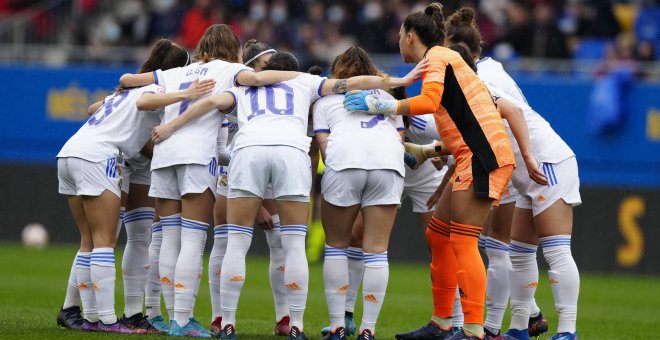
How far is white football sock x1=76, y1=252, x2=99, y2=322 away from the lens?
332 inches

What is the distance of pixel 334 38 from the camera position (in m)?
19.9

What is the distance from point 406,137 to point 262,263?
27.4 feet

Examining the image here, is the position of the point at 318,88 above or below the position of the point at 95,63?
below

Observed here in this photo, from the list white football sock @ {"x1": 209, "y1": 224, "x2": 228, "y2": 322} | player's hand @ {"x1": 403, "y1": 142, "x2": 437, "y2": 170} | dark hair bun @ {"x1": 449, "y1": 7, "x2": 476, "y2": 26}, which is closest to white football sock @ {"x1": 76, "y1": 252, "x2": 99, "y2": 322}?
white football sock @ {"x1": 209, "y1": 224, "x2": 228, "y2": 322}

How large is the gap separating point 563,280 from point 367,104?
191 centimetres

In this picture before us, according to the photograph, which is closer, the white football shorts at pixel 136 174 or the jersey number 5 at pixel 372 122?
the jersey number 5 at pixel 372 122

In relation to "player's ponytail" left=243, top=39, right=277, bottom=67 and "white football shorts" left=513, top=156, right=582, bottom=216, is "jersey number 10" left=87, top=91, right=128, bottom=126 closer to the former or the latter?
"player's ponytail" left=243, top=39, right=277, bottom=67

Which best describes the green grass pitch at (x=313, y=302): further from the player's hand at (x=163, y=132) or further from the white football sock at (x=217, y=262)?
the player's hand at (x=163, y=132)

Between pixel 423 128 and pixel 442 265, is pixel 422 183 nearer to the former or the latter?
pixel 423 128

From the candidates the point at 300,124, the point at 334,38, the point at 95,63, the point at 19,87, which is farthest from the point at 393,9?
the point at 300,124

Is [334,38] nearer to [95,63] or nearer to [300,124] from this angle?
[95,63]

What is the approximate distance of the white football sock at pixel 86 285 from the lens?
8.45 meters

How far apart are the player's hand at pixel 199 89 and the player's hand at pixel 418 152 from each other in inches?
62.3

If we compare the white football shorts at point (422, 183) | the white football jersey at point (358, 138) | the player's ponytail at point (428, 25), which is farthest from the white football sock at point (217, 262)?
the player's ponytail at point (428, 25)
